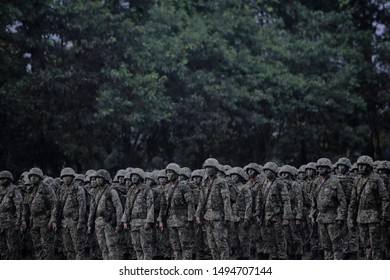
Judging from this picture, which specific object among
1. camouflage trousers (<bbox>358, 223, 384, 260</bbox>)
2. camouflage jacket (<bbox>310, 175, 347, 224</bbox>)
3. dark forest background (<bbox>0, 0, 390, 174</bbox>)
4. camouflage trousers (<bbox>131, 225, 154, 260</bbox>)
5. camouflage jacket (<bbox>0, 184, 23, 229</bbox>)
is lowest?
camouflage trousers (<bbox>358, 223, 384, 260</bbox>)

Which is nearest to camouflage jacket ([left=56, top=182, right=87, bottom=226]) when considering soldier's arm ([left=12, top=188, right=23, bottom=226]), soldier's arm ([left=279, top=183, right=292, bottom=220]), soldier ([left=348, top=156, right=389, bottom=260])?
soldier's arm ([left=12, top=188, right=23, bottom=226])

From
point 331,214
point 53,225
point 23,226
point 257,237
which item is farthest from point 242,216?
point 23,226

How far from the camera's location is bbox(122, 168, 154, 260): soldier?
16828mm

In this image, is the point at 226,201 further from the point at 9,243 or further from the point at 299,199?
the point at 9,243

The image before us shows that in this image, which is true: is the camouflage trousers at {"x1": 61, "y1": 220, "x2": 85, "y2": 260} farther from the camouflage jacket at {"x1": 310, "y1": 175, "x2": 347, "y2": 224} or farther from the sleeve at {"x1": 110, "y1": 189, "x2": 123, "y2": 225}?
the camouflage jacket at {"x1": 310, "y1": 175, "x2": 347, "y2": 224}

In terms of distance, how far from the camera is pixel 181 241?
1675 centimetres

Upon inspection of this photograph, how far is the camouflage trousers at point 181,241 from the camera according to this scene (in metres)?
16.7

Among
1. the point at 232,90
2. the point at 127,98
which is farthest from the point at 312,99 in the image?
the point at 127,98

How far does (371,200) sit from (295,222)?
2803 mm

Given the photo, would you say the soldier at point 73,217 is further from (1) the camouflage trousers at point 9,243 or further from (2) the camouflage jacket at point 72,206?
(1) the camouflage trousers at point 9,243

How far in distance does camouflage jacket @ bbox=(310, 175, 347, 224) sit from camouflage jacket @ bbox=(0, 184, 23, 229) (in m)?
5.81

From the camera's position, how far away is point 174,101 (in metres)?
35.7
